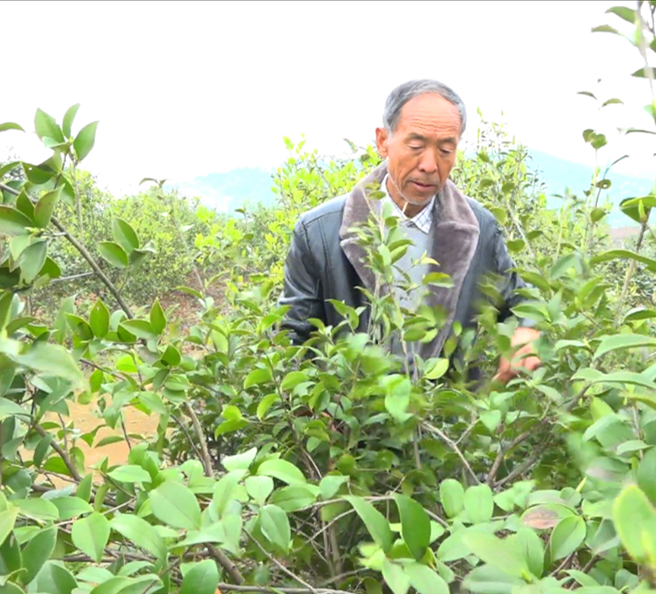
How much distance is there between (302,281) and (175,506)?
1.53 metres

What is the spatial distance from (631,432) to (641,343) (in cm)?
11

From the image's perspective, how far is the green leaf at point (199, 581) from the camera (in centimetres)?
54

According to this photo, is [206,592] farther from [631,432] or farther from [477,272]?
[477,272]

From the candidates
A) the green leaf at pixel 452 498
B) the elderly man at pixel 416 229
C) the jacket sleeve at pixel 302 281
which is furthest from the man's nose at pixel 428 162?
the green leaf at pixel 452 498

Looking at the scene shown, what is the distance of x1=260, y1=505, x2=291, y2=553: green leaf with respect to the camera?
592 mm

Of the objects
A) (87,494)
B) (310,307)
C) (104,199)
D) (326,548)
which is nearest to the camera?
(87,494)

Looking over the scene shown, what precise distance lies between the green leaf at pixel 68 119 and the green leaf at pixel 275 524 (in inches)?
23.1

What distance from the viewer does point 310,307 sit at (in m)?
2.03

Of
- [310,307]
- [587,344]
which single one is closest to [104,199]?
[310,307]

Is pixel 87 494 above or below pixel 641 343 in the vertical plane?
below

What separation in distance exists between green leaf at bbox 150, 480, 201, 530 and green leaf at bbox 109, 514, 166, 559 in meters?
0.02

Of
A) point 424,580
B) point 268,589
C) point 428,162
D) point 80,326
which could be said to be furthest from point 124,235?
point 428,162

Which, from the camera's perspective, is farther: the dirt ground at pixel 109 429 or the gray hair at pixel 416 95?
the dirt ground at pixel 109 429

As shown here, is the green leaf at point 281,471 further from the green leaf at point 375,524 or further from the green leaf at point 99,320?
the green leaf at point 99,320
